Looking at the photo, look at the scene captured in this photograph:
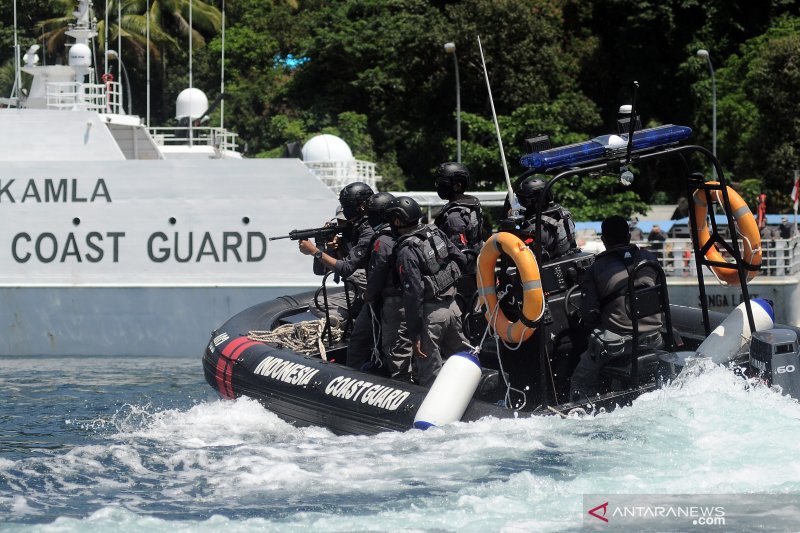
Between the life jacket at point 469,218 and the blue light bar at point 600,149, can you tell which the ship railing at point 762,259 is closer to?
the life jacket at point 469,218

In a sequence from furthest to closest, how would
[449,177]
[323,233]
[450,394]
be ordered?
1. [323,233]
2. [449,177]
3. [450,394]

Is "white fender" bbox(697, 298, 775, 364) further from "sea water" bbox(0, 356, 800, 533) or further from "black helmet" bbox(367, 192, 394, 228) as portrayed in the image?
"black helmet" bbox(367, 192, 394, 228)

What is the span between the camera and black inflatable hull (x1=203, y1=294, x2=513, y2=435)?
23.8ft

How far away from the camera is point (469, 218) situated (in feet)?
27.1

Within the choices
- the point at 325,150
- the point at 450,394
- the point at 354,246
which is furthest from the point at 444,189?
the point at 325,150

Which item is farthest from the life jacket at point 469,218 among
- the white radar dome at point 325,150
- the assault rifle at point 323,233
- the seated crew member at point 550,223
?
the white radar dome at point 325,150

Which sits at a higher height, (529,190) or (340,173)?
(340,173)

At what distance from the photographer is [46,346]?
48.0ft

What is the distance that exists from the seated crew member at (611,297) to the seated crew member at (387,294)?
131 cm

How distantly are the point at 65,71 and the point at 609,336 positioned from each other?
40.6 feet

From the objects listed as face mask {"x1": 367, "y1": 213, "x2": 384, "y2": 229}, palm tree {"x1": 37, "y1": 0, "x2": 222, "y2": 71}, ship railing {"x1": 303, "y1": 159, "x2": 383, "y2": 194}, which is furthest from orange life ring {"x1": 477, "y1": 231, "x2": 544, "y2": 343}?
palm tree {"x1": 37, "y1": 0, "x2": 222, "y2": 71}

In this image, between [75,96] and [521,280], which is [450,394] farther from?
A: [75,96]

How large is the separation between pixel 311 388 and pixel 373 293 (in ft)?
2.80

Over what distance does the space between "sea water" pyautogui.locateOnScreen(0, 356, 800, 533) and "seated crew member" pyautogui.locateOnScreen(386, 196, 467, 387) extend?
681 mm
